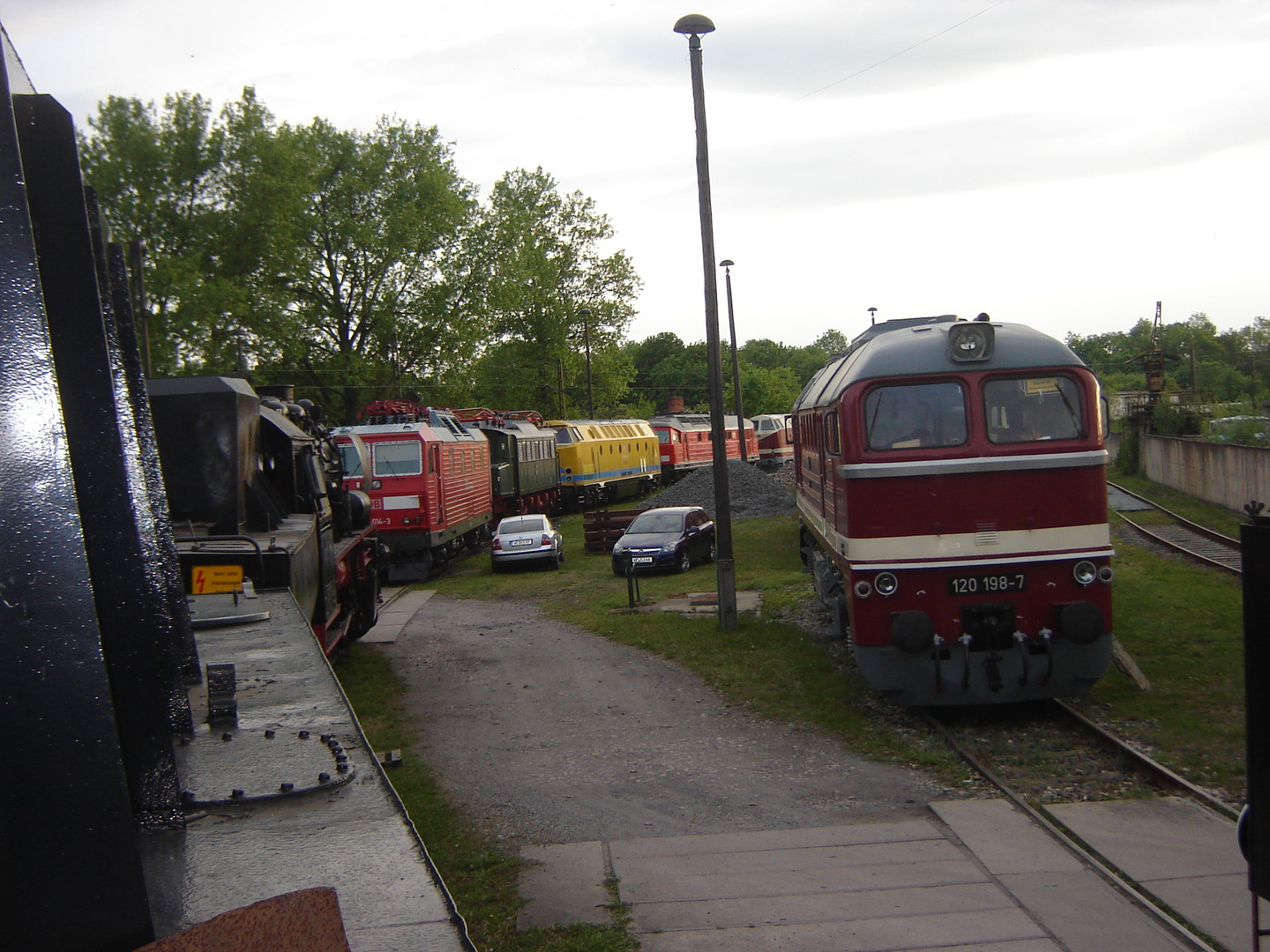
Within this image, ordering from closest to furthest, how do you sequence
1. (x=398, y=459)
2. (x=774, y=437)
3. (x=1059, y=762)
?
(x=1059, y=762)
(x=398, y=459)
(x=774, y=437)

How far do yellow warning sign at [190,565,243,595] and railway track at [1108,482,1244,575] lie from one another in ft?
46.5

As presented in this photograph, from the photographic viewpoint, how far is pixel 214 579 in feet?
22.6

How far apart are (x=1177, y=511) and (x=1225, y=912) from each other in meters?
24.0

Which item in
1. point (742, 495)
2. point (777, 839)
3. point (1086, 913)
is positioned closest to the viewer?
point (1086, 913)

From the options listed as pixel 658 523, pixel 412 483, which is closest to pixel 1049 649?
pixel 658 523

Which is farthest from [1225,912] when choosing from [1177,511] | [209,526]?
[1177,511]

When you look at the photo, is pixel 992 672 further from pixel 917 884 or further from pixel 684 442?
pixel 684 442

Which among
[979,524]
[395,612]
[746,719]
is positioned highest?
[979,524]

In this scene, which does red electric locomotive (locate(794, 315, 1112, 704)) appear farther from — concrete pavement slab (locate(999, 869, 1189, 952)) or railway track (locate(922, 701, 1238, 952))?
concrete pavement slab (locate(999, 869, 1189, 952))

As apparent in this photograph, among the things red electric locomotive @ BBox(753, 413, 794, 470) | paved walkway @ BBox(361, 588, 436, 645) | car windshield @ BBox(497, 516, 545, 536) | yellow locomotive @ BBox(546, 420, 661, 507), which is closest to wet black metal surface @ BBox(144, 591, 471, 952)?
paved walkway @ BBox(361, 588, 436, 645)

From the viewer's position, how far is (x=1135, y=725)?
8.84 meters

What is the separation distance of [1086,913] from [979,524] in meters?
3.95

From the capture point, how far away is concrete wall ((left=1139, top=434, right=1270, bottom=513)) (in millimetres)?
23266

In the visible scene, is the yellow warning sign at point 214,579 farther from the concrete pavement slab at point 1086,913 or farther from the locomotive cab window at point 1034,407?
the locomotive cab window at point 1034,407
